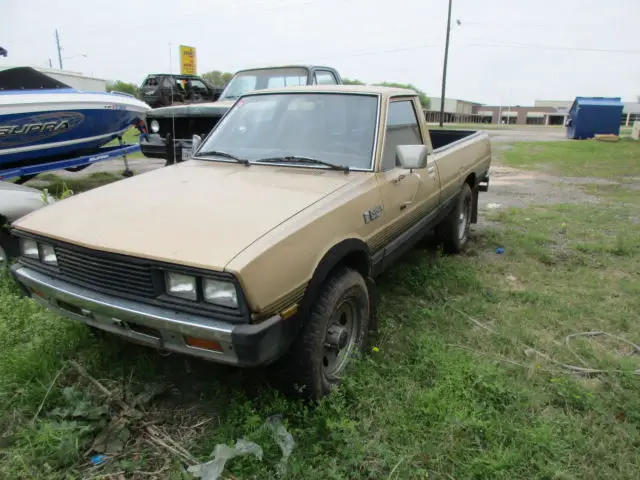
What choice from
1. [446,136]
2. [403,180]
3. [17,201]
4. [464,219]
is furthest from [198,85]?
[403,180]

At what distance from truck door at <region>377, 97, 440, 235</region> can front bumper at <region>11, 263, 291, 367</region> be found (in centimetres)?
146

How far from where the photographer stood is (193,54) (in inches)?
347

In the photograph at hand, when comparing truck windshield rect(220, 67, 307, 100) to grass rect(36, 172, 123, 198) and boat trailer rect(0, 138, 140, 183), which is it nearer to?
boat trailer rect(0, 138, 140, 183)

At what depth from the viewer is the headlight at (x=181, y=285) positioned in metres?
2.23

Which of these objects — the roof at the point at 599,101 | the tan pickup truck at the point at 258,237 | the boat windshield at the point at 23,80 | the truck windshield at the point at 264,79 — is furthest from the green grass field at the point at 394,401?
the roof at the point at 599,101

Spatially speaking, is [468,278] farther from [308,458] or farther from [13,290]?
[13,290]

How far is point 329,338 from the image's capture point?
272 centimetres

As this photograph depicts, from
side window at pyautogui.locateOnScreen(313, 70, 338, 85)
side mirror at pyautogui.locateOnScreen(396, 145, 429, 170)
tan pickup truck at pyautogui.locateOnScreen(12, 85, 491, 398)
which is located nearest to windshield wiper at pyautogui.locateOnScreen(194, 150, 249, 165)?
tan pickup truck at pyautogui.locateOnScreen(12, 85, 491, 398)

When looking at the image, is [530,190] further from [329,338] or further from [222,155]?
[329,338]

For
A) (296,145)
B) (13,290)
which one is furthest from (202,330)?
(13,290)

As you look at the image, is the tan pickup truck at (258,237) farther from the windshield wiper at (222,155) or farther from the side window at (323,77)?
the side window at (323,77)

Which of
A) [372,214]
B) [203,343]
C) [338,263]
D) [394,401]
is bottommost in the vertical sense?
[394,401]

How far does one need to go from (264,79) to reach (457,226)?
14.6 ft

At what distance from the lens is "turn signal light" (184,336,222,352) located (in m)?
2.18
